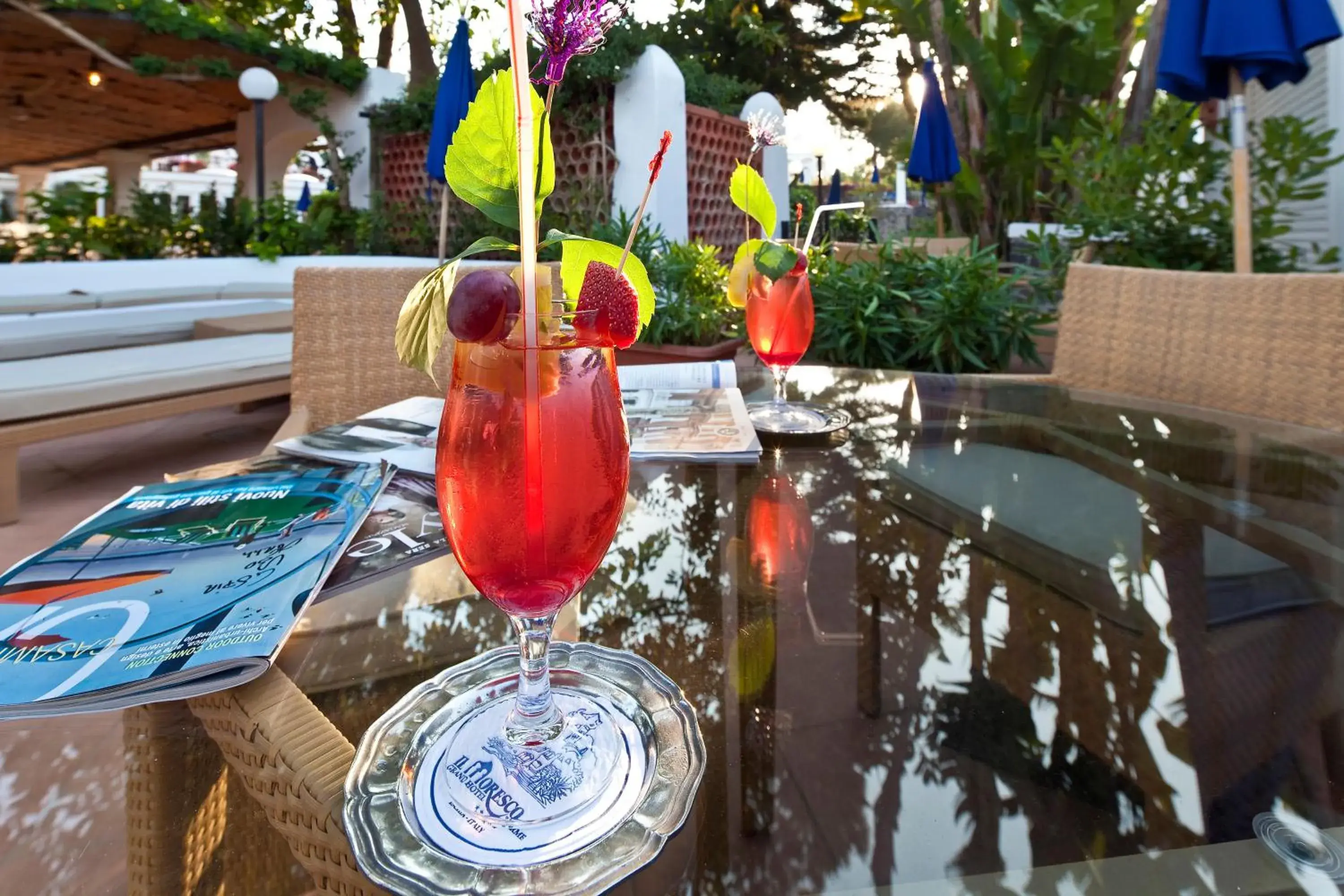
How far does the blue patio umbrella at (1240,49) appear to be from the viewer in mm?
2596

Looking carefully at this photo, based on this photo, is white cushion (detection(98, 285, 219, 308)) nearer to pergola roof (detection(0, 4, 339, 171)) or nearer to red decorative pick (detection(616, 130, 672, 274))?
pergola roof (detection(0, 4, 339, 171))

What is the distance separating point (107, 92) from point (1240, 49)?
9816mm

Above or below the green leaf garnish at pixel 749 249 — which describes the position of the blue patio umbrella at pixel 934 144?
above

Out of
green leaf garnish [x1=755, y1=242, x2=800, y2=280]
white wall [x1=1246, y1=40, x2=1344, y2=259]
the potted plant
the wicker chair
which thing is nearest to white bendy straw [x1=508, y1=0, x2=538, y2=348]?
green leaf garnish [x1=755, y1=242, x2=800, y2=280]

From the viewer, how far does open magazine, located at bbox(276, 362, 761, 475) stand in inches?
39.7

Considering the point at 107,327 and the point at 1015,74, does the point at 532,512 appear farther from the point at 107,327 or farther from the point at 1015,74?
the point at 1015,74

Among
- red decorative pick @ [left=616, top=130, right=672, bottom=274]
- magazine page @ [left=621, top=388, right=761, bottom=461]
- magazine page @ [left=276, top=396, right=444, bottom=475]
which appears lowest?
magazine page @ [left=276, top=396, right=444, bottom=475]

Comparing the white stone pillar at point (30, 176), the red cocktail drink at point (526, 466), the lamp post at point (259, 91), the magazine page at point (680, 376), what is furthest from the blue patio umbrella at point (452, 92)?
the white stone pillar at point (30, 176)

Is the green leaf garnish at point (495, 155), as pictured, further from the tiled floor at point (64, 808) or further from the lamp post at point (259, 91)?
the lamp post at point (259, 91)

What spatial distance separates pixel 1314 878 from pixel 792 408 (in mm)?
993

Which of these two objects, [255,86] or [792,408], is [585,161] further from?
[792,408]

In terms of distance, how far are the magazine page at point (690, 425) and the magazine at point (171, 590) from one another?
364mm

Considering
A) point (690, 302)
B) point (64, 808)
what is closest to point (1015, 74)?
point (690, 302)

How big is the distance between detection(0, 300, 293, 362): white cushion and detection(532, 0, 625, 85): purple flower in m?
4.34
